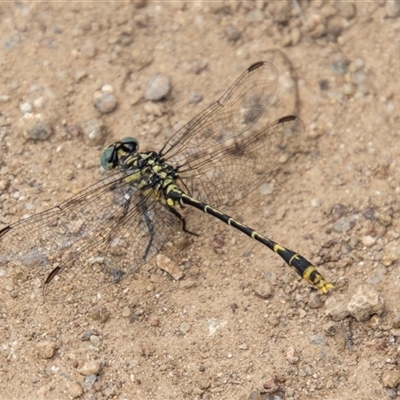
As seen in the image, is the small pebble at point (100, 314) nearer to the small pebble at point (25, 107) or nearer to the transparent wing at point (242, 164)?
the transparent wing at point (242, 164)

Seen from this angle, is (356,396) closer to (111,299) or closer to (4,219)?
(111,299)

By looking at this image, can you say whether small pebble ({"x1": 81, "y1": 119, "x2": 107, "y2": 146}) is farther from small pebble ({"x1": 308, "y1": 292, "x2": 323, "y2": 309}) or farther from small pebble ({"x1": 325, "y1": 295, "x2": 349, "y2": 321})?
small pebble ({"x1": 325, "y1": 295, "x2": 349, "y2": 321})

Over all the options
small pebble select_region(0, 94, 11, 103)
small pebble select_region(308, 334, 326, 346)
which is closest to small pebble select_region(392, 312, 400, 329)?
small pebble select_region(308, 334, 326, 346)

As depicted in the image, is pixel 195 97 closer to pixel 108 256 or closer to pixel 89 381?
pixel 108 256

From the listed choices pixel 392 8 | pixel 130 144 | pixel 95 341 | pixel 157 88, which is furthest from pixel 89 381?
pixel 392 8

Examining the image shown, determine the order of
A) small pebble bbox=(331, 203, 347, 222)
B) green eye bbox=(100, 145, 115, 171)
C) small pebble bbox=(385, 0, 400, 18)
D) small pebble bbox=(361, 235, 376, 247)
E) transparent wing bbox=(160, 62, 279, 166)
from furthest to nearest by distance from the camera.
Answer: small pebble bbox=(385, 0, 400, 18)
transparent wing bbox=(160, 62, 279, 166)
green eye bbox=(100, 145, 115, 171)
small pebble bbox=(331, 203, 347, 222)
small pebble bbox=(361, 235, 376, 247)

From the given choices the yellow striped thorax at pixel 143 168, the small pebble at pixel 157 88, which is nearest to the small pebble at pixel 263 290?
the yellow striped thorax at pixel 143 168

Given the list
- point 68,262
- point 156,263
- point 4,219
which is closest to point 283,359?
point 156,263
